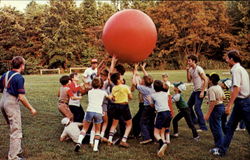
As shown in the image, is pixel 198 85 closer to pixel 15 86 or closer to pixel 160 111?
pixel 160 111

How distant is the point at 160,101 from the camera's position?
17.9 ft

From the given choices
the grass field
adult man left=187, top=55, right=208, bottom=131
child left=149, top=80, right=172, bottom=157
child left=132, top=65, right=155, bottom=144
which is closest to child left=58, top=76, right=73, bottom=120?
the grass field

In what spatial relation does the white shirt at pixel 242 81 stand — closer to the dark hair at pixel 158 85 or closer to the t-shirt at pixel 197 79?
the dark hair at pixel 158 85

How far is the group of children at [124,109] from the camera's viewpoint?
5.31 metres

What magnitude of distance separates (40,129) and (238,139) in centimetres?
456

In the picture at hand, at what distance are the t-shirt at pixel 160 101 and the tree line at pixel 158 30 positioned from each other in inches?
1318

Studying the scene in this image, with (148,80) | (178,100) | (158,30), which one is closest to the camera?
(148,80)

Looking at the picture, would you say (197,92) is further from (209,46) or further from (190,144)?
(209,46)

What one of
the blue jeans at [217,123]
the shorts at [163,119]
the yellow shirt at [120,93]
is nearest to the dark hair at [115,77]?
the yellow shirt at [120,93]

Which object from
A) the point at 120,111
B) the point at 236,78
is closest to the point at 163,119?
the point at 120,111

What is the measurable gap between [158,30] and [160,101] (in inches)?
1456

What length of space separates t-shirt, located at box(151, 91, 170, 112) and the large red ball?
918 millimetres

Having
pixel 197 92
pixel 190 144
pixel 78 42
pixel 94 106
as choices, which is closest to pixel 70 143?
pixel 94 106

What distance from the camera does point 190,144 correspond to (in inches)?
227
